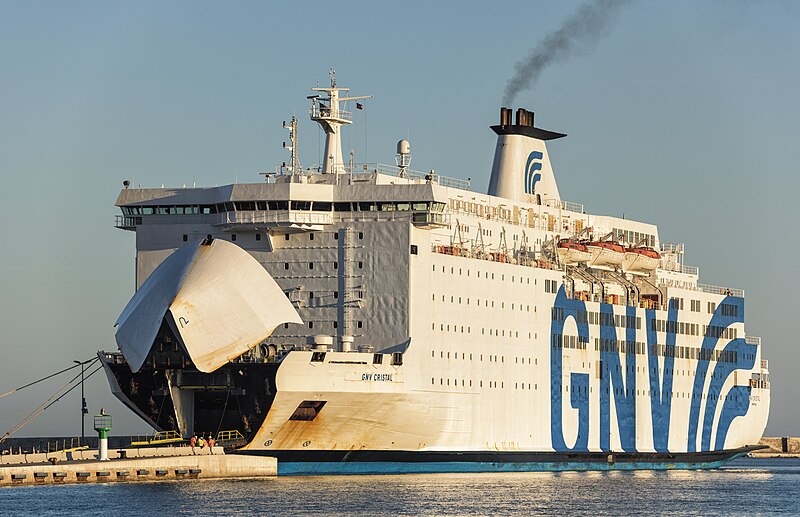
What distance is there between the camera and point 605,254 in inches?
2549

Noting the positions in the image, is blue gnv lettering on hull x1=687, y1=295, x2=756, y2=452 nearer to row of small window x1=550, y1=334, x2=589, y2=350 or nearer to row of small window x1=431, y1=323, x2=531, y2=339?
row of small window x1=550, y1=334, x2=589, y2=350

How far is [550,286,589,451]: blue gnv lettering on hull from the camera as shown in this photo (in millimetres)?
60812

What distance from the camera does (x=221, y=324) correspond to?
50281 mm

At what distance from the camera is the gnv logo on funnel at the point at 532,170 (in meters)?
66.9

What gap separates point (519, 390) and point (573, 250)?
671 cm

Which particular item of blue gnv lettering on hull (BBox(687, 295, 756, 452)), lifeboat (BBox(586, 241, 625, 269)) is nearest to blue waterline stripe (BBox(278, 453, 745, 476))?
blue gnv lettering on hull (BBox(687, 295, 756, 452))

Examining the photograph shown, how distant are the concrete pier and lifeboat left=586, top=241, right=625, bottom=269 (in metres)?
17.9

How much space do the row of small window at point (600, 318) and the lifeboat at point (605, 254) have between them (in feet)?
6.75

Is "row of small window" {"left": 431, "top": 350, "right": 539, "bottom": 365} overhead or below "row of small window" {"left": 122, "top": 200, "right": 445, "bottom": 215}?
below

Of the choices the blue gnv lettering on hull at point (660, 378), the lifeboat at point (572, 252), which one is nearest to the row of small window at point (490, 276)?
the lifeboat at point (572, 252)

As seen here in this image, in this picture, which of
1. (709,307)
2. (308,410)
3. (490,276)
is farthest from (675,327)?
(308,410)

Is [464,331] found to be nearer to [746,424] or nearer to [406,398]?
[406,398]

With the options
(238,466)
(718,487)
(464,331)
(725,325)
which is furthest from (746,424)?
(238,466)

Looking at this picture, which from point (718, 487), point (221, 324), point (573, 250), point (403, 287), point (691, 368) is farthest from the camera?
point (691, 368)
